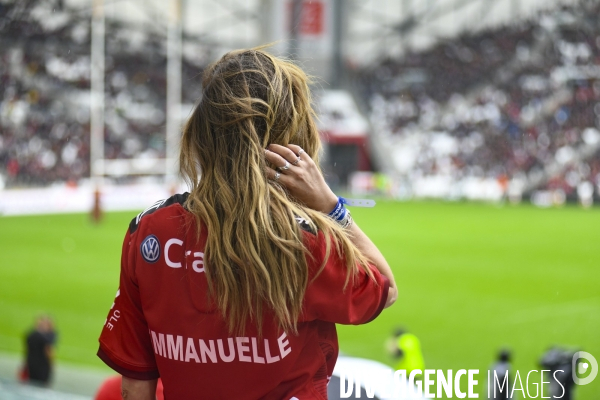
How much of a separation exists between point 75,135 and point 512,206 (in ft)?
38.1

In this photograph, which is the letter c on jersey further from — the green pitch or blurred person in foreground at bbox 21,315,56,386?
the green pitch

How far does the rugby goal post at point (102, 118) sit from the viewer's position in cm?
1272

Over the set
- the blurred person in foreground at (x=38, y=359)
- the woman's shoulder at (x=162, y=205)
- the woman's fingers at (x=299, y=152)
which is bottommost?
the blurred person in foreground at (x=38, y=359)

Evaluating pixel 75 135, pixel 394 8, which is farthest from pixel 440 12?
pixel 75 135

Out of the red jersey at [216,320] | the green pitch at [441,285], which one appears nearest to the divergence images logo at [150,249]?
the red jersey at [216,320]

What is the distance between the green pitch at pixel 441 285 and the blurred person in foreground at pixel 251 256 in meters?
3.99

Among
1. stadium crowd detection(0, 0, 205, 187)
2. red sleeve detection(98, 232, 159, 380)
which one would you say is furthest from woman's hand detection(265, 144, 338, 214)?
stadium crowd detection(0, 0, 205, 187)

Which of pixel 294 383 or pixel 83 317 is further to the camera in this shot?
pixel 83 317

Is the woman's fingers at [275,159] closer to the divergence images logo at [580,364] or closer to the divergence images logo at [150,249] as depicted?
the divergence images logo at [150,249]

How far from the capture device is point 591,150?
2108 cm

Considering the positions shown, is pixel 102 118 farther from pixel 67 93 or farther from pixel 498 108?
pixel 498 108

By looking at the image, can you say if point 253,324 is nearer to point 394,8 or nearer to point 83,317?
point 83,317

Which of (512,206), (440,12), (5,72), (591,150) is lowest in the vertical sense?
(512,206)

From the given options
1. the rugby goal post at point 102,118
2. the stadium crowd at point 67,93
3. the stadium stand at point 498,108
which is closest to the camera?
the rugby goal post at point 102,118
